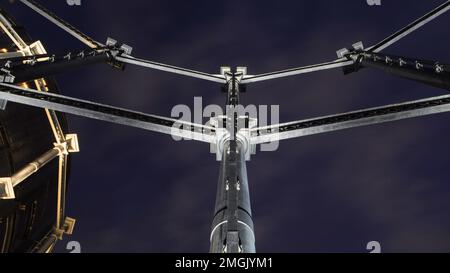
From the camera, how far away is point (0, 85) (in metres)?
7.88

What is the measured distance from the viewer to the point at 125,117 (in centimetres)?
705

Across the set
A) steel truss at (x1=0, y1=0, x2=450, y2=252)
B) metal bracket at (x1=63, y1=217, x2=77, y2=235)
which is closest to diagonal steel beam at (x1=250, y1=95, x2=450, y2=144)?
steel truss at (x1=0, y1=0, x2=450, y2=252)

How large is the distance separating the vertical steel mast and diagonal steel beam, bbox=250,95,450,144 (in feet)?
2.98

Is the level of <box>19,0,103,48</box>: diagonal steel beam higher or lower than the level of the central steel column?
higher

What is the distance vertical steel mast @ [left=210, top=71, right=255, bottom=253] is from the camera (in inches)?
181

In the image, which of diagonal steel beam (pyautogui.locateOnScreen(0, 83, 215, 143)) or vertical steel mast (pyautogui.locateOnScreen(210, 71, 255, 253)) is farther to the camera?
diagonal steel beam (pyautogui.locateOnScreen(0, 83, 215, 143))

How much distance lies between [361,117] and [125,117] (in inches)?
181

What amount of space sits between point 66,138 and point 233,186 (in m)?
20.1

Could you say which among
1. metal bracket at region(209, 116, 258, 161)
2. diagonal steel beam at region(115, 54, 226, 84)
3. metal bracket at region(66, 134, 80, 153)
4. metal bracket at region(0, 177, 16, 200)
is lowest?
metal bracket at region(209, 116, 258, 161)

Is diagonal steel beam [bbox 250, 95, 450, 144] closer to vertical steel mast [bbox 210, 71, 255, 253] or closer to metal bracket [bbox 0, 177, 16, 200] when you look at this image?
vertical steel mast [bbox 210, 71, 255, 253]

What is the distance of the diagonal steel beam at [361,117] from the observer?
6.90m

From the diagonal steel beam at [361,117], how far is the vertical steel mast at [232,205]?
91cm

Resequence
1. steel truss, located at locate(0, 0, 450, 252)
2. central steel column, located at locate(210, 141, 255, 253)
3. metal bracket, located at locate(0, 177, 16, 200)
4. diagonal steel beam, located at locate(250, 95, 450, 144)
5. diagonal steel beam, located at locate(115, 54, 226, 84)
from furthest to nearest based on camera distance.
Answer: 1. metal bracket, located at locate(0, 177, 16, 200)
2. diagonal steel beam, located at locate(115, 54, 226, 84)
3. diagonal steel beam, located at locate(250, 95, 450, 144)
4. steel truss, located at locate(0, 0, 450, 252)
5. central steel column, located at locate(210, 141, 255, 253)
